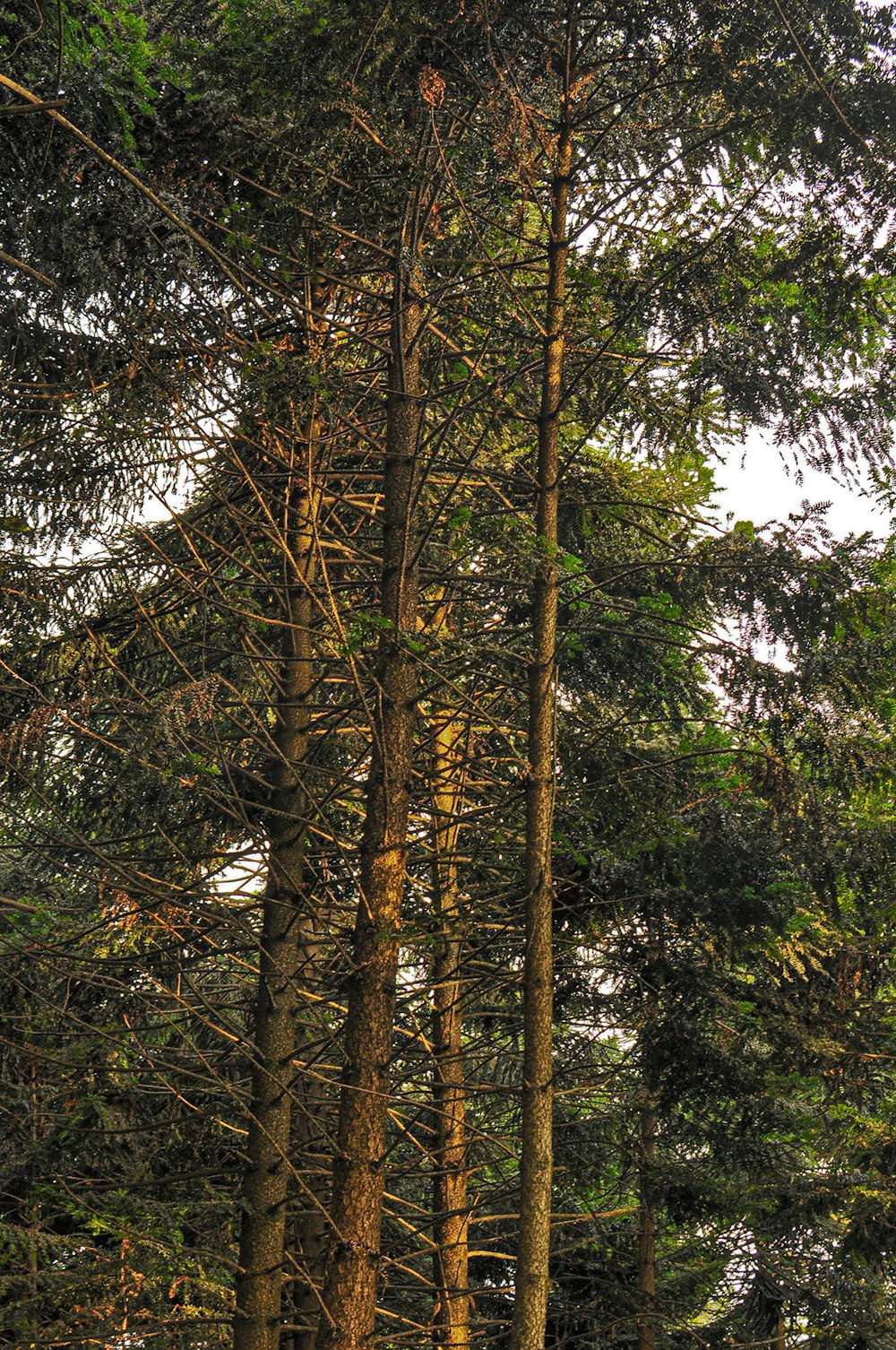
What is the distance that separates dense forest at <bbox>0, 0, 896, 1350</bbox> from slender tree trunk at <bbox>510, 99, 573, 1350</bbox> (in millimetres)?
24

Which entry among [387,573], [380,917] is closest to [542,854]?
[380,917]

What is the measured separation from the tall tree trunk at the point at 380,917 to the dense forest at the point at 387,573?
0.02 metres

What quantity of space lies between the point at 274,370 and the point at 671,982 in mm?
5705

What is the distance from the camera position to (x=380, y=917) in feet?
20.5

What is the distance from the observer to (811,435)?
7.17 meters

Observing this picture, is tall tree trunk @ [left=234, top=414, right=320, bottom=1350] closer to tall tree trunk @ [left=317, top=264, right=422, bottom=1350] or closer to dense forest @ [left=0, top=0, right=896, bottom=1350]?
dense forest @ [left=0, top=0, right=896, bottom=1350]

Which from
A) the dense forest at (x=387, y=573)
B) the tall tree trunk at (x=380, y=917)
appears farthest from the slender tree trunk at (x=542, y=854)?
the tall tree trunk at (x=380, y=917)

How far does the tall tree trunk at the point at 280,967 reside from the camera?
688 cm

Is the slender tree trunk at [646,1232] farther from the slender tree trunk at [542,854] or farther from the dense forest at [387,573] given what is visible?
the slender tree trunk at [542,854]

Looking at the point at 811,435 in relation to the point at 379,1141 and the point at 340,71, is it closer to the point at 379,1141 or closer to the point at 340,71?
the point at 340,71

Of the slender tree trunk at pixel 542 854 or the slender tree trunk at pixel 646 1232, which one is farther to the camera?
the slender tree trunk at pixel 646 1232

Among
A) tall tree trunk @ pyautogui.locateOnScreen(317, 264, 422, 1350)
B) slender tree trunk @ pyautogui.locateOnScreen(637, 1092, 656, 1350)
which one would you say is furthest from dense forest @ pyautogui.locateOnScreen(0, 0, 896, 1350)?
slender tree trunk @ pyautogui.locateOnScreen(637, 1092, 656, 1350)

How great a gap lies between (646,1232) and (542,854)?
479cm

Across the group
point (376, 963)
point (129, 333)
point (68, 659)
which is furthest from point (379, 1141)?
point (129, 333)
